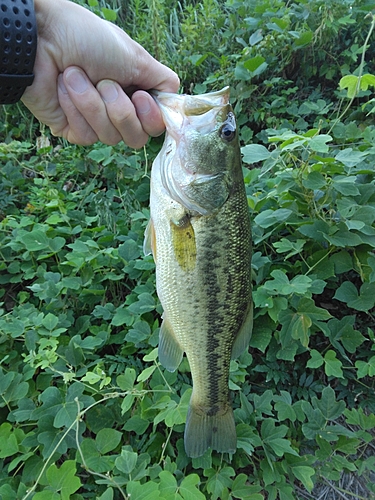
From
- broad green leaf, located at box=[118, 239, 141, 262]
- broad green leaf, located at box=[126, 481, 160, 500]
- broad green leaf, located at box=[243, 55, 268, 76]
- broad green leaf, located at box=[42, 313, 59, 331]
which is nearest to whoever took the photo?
broad green leaf, located at box=[126, 481, 160, 500]

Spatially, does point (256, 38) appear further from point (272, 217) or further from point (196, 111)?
point (196, 111)

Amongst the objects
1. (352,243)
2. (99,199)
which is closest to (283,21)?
(99,199)

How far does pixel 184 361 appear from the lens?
211 centimetres

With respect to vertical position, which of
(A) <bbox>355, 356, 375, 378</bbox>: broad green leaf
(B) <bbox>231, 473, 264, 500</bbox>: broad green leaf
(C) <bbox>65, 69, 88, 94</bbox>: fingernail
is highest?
(C) <bbox>65, 69, 88, 94</bbox>: fingernail

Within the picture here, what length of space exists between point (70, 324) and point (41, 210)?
1.42 meters

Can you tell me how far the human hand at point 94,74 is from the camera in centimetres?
167

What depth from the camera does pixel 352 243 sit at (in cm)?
200

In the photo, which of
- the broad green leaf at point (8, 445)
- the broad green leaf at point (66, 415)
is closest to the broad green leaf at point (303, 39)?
the broad green leaf at point (66, 415)

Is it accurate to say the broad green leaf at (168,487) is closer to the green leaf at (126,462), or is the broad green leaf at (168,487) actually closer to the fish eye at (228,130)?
the green leaf at (126,462)

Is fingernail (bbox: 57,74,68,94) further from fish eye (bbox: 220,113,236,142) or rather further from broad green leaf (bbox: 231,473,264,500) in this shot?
broad green leaf (bbox: 231,473,264,500)

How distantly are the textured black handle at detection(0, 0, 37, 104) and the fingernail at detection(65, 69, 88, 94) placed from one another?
162 mm

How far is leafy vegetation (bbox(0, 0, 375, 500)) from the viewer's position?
174cm

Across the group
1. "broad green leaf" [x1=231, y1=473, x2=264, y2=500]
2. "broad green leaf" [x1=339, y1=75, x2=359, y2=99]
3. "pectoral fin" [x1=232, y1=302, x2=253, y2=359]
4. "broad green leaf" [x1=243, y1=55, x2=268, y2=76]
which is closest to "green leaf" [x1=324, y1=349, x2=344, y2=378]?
"pectoral fin" [x1=232, y1=302, x2=253, y2=359]

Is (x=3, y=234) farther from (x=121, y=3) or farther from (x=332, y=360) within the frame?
(x=121, y=3)
